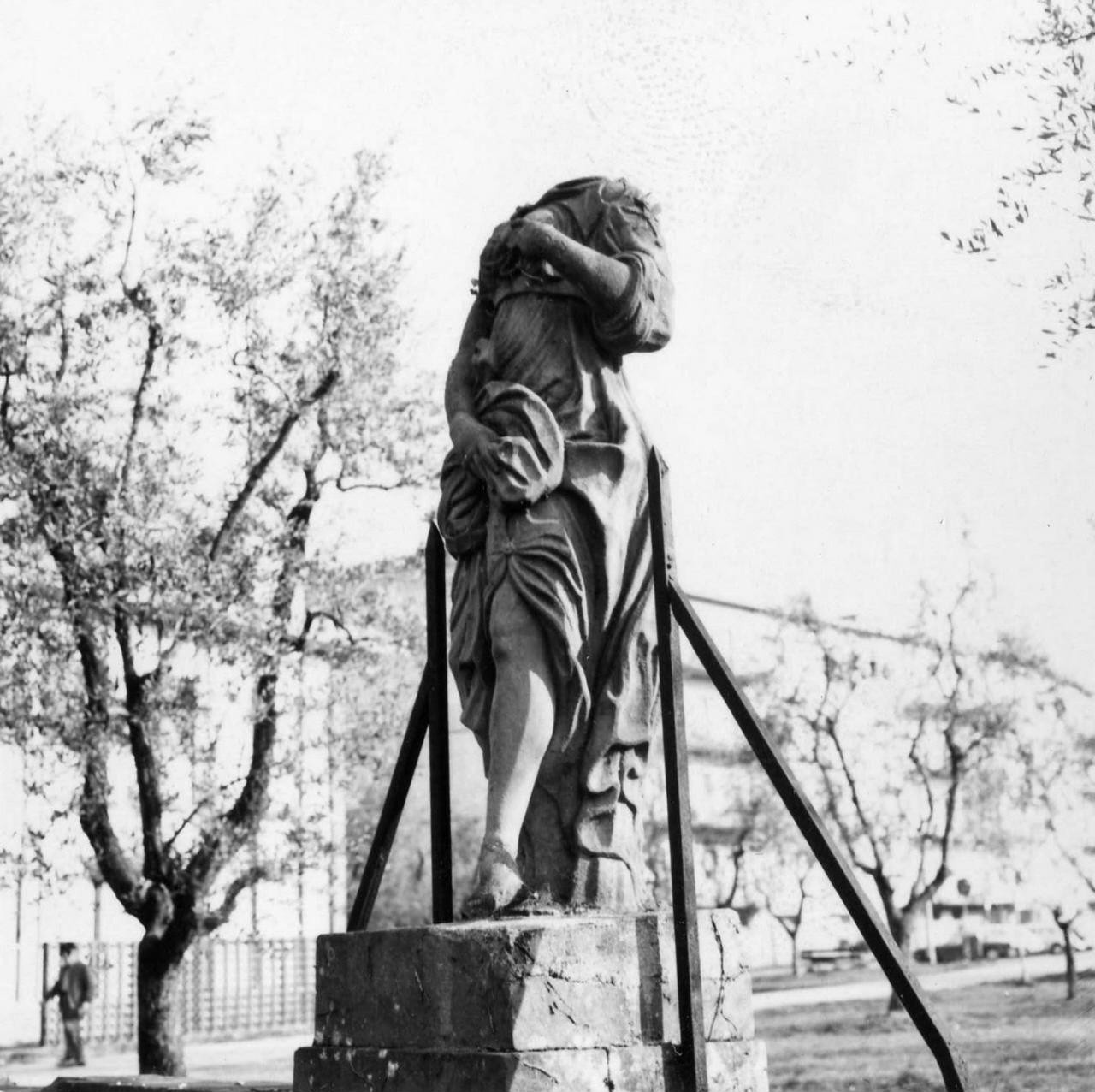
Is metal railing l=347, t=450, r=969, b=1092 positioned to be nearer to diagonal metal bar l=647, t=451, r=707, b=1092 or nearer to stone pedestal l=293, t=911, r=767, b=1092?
diagonal metal bar l=647, t=451, r=707, b=1092

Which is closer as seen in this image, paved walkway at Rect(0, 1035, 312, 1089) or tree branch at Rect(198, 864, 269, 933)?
tree branch at Rect(198, 864, 269, 933)

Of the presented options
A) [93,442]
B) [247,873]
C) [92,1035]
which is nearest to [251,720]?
[247,873]

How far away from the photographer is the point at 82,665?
49.3 feet

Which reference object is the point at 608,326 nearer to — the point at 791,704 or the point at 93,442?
the point at 93,442

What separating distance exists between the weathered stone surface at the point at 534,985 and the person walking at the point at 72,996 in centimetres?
1925

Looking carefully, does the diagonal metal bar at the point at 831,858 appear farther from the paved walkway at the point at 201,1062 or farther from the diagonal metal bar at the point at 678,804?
the paved walkway at the point at 201,1062

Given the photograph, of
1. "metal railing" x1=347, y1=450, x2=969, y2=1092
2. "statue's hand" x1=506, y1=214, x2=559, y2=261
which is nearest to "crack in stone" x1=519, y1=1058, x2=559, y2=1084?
"metal railing" x1=347, y1=450, x2=969, y2=1092

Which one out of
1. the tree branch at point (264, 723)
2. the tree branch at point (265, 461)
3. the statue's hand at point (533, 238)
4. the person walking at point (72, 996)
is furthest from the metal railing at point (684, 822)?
the person walking at point (72, 996)

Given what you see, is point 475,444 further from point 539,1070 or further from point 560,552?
point 539,1070

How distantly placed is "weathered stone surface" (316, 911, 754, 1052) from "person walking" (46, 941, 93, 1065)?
19.3 m

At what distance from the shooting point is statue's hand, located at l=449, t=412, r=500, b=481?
4.96 m

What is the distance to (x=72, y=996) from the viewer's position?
22.9 metres

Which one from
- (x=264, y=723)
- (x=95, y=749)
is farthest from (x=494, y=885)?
(x=264, y=723)

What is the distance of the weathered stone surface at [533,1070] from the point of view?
411 cm
